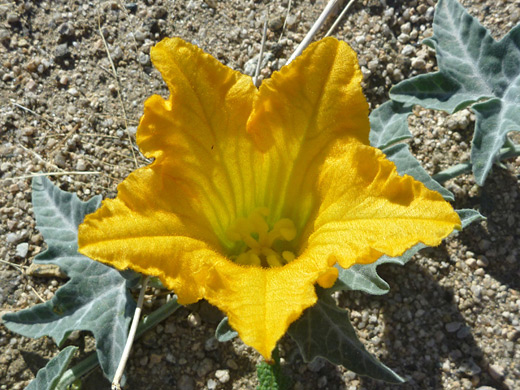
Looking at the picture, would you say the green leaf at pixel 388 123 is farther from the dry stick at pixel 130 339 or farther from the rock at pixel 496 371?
the dry stick at pixel 130 339

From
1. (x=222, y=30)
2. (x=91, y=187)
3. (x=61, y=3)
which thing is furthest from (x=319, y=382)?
(x=61, y=3)

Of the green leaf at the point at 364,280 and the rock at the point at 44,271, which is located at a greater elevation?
the green leaf at the point at 364,280

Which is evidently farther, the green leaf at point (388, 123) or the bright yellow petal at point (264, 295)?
the green leaf at point (388, 123)

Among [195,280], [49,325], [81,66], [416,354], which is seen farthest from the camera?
[81,66]

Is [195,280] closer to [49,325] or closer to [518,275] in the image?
[49,325]

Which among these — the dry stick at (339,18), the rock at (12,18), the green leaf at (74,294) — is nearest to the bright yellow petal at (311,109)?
the green leaf at (74,294)

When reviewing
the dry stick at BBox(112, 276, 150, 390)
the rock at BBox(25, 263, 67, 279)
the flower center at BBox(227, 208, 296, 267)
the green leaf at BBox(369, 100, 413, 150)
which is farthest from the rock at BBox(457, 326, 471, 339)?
the rock at BBox(25, 263, 67, 279)

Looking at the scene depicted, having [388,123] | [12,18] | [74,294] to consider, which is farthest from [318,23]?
[74,294]
